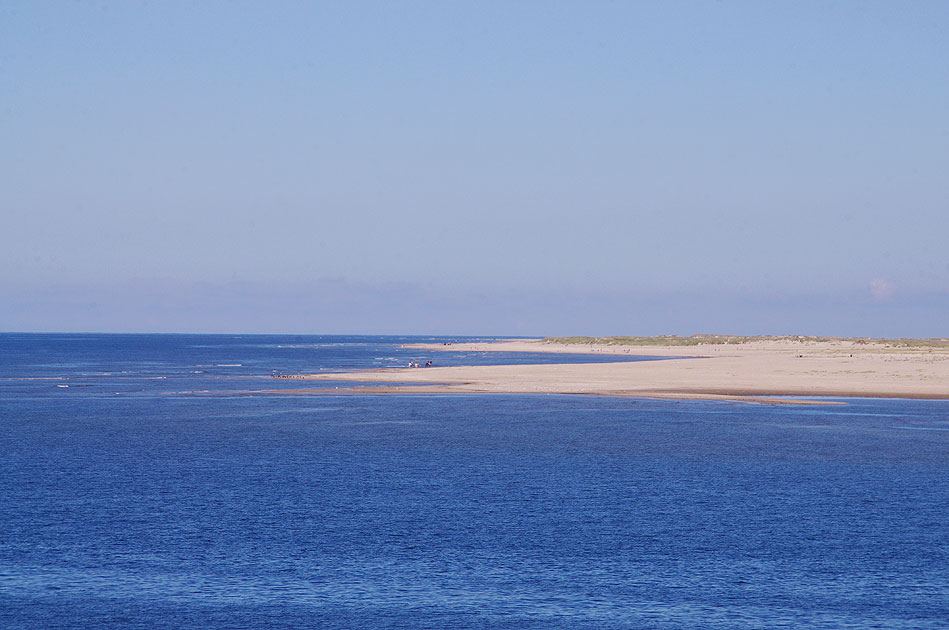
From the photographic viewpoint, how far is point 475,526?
2641 cm

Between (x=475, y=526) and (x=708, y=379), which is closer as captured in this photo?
(x=475, y=526)

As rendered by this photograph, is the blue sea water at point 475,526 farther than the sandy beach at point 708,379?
No

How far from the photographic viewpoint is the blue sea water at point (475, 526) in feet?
63.8

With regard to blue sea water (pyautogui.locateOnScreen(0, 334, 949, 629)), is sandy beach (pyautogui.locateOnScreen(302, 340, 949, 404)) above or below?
above

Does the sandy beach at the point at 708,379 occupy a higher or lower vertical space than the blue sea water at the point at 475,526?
higher

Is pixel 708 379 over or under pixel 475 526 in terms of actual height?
over

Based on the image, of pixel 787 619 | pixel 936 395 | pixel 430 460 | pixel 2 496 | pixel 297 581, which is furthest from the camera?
pixel 936 395

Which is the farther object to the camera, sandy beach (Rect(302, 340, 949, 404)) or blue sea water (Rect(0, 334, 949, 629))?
sandy beach (Rect(302, 340, 949, 404))

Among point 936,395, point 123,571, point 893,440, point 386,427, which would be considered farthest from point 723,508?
point 936,395

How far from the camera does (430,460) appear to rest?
3938cm

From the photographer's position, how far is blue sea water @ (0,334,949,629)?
19.4m

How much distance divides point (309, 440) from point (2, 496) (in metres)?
17.2

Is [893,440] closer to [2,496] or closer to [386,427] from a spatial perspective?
[386,427]

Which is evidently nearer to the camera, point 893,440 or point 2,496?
point 2,496
